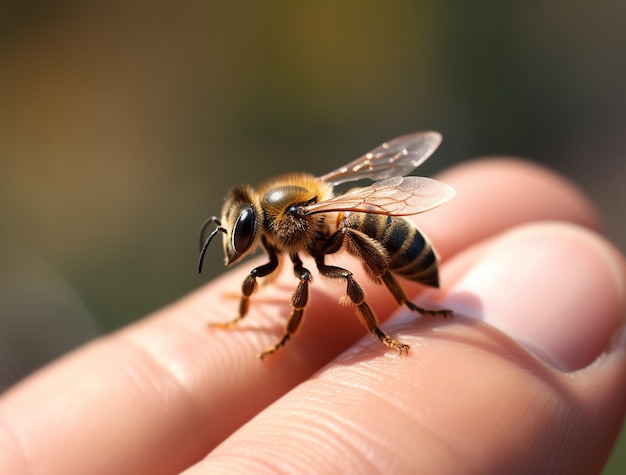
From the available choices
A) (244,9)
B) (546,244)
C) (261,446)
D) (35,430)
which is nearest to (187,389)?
(35,430)

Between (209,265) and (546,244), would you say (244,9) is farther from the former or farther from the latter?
(546,244)

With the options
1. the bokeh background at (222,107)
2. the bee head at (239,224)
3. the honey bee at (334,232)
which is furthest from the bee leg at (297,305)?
the bokeh background at (222,107)

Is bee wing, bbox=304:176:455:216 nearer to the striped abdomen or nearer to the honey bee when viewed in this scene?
the honey bee

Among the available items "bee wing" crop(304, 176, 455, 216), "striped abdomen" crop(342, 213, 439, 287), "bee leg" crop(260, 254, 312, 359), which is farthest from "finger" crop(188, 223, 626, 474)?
"bee wing" crop(304, 176, 455, 216)

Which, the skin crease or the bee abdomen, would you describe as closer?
the skin crease

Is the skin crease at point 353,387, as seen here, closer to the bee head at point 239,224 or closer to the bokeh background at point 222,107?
the bee head at point 239,224

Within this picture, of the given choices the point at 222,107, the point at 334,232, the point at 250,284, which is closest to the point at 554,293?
the point at 334,232

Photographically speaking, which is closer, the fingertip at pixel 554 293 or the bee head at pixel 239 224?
the fingertip at pixel 554 293

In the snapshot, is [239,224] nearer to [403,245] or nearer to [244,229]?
[244,229]
